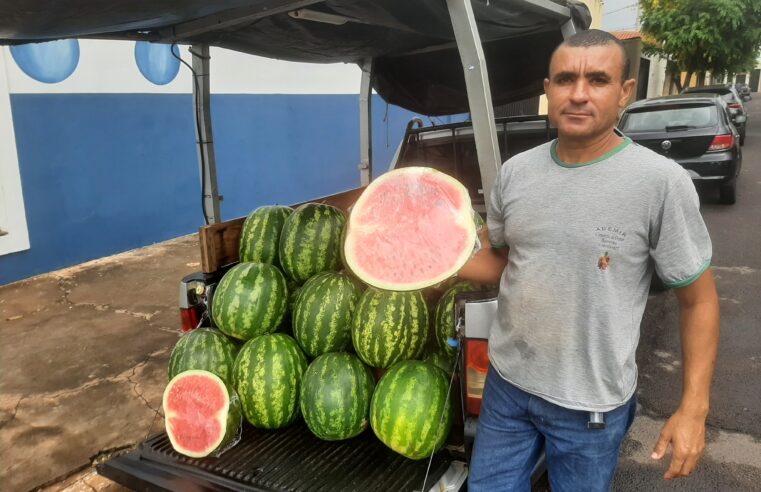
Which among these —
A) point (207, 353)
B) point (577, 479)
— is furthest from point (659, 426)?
point (207, 353)

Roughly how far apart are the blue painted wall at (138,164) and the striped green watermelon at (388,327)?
523cm

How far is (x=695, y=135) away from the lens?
9469 millimetres

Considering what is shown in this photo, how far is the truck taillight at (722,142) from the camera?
368 inches

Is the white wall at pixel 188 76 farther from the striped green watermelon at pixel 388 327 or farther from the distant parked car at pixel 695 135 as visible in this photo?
the striped green watermelon at pixel 388 327

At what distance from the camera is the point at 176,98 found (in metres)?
7.98

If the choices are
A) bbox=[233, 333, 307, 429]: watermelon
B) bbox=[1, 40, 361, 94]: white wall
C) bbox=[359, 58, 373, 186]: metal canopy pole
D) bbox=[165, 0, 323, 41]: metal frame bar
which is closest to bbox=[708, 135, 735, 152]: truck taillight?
bbox=[1, 40, 361, 94]: white wall

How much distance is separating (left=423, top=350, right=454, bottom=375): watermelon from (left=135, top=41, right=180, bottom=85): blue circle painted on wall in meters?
6.53

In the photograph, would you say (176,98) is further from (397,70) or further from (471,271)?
(471,271)

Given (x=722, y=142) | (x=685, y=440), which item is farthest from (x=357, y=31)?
(x=722, y=142)

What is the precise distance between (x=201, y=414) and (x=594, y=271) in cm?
178

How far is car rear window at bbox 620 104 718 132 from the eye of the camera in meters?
9.59

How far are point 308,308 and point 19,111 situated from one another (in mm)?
5523

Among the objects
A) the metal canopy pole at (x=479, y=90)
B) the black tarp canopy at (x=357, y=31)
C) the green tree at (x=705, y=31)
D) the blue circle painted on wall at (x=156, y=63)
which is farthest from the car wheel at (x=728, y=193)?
the green tree at (x=705, y=31)

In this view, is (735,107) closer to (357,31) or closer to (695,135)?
(695,135)
